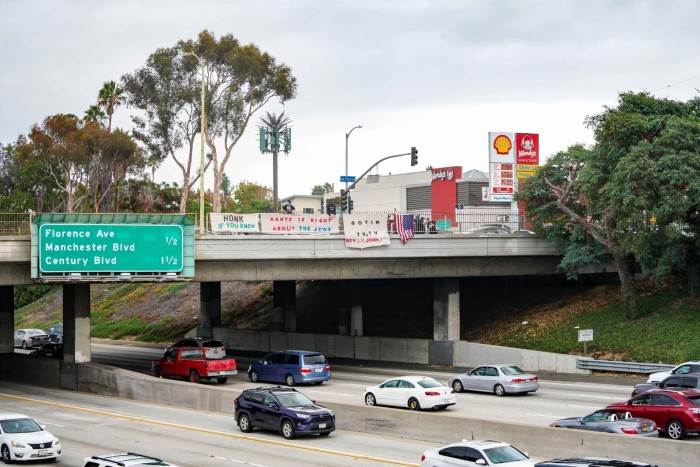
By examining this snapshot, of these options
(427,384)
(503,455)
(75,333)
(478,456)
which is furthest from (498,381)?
(75,333)

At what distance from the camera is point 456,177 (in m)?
87.5

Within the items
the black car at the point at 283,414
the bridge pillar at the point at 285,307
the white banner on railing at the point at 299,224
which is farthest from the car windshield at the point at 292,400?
the bridge pillar at the point at 285,307

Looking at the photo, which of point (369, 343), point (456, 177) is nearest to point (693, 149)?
point (369, 343)

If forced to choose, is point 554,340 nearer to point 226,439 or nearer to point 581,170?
point 581,170

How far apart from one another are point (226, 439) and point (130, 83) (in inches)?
2167

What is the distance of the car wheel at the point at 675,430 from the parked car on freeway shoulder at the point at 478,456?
25.9 feet

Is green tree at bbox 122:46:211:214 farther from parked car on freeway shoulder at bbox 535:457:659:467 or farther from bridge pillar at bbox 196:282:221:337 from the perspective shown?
parked car on freeway shoulder at bbox 535:457:659:467

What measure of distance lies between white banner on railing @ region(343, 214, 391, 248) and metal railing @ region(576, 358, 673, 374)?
11.9 metres

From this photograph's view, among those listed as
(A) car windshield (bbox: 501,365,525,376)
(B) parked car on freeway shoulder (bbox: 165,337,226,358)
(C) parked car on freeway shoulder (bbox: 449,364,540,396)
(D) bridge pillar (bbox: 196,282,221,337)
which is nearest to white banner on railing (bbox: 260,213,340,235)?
(B) parked car on freeway shoulder (bbox: 165,337,226,358)

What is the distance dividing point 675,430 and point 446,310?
28161 millimetres

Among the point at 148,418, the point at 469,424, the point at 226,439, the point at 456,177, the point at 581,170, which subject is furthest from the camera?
the point at 456,177

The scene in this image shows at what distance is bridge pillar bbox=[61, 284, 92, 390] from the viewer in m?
46.2

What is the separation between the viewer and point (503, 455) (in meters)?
20.0

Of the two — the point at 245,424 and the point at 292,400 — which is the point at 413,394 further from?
the point at 245,424
